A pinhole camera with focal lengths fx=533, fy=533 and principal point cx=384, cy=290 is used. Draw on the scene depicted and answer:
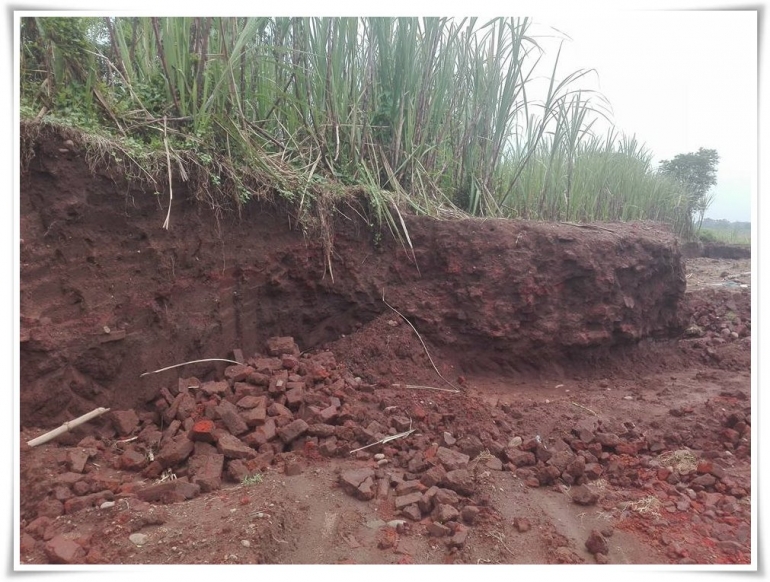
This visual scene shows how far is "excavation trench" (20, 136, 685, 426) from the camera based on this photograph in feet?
6.41

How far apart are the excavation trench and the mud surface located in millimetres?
11

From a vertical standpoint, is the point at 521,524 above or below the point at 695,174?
below

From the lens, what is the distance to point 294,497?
171 cm

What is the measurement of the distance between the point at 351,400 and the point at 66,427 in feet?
3.57

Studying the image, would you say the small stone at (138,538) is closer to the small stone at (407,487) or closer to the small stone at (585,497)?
the small stone at (407,487)

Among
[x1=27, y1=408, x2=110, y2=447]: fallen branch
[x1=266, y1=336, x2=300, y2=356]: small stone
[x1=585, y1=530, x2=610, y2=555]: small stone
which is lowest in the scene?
[x1=585, y1=530, x2=610, y2=555]: small stone

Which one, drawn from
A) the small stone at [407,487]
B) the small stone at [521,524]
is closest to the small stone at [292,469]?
the small stone at [407,487]

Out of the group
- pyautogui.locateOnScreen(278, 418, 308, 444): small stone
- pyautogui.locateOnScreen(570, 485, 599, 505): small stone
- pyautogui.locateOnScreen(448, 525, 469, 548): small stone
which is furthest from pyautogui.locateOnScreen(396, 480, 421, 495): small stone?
pyautogui.locateOnScreen(570, 485, 599, 505): small stone

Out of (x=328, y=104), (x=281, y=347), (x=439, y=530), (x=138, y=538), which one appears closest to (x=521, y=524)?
(x=439, y=530)

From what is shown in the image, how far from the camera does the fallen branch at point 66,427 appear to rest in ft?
6.00

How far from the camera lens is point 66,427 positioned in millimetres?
1913

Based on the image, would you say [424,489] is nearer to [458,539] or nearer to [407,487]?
[407,487]

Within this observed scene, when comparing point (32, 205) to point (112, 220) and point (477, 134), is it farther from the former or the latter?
point (477, 134)

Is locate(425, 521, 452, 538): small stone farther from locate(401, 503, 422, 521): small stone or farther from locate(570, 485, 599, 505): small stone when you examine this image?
locate(570, 485, 599, 505): small stone
